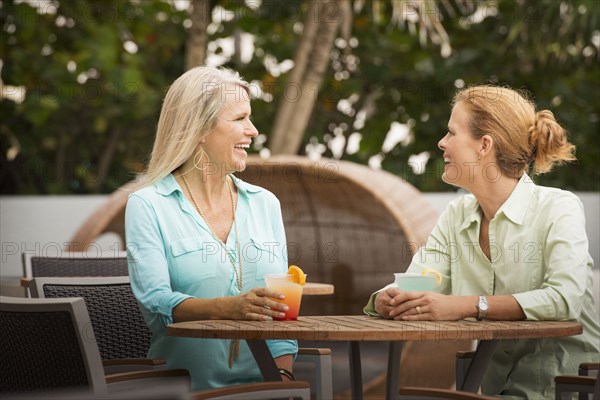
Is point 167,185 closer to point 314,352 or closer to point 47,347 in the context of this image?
point 314,352

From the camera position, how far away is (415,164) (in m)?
7.34

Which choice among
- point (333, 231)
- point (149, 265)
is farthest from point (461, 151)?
point (333, 231)

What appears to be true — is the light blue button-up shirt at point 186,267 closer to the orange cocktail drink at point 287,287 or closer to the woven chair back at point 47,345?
the orange cocktail drink at point 287,287

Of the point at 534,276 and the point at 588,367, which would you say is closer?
the point at 588,367

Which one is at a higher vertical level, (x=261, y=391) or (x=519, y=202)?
(x=519, y=202)

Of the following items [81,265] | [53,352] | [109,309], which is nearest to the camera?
[53,352]

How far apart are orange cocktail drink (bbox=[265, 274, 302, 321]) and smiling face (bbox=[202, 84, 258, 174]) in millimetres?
462

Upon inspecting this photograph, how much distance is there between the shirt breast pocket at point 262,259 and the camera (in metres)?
2.50

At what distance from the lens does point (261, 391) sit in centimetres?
184

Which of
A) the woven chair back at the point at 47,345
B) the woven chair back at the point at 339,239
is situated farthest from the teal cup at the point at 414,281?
the woven chair back at the point at 339,239

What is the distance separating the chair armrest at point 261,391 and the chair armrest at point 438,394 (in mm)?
181

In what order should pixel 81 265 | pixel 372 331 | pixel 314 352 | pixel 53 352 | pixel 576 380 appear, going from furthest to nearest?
pixel 81 265 < pixel 314 352 < pixel 576 380 < pixel 372 331 < pixel 53 352

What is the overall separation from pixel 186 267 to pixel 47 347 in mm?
675

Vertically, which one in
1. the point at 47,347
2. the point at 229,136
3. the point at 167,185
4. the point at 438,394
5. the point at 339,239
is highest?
the point at 229,136
